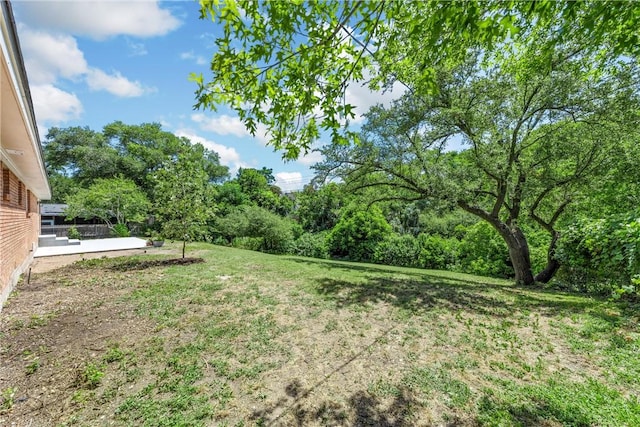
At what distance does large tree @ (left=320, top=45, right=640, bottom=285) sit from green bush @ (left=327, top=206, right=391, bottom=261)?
378 inches

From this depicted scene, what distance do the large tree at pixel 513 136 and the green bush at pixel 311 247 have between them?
11.7 meters

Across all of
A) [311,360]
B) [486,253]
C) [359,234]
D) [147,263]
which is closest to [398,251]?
[359,234]

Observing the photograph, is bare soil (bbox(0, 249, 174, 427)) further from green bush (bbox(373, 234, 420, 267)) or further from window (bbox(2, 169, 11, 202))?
green bush (bbox(373, 234, 420, 267))

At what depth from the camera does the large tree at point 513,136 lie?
21.7 feet

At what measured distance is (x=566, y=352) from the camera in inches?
133

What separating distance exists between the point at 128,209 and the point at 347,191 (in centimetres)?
1723

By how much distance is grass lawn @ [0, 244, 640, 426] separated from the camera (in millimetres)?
2365

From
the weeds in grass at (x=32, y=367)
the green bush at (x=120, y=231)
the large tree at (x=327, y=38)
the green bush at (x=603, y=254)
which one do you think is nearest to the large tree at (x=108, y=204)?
the green bush at (x=120, y=231)

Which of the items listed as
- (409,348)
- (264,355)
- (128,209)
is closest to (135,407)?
(264,355)

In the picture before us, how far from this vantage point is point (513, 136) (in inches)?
299

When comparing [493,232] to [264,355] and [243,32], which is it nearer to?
[264,355]

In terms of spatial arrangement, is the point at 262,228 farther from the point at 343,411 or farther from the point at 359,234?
the point at 343,411

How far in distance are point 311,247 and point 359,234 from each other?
12.4 feet

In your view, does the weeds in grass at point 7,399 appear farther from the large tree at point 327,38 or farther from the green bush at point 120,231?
the green bush at point 120,231
